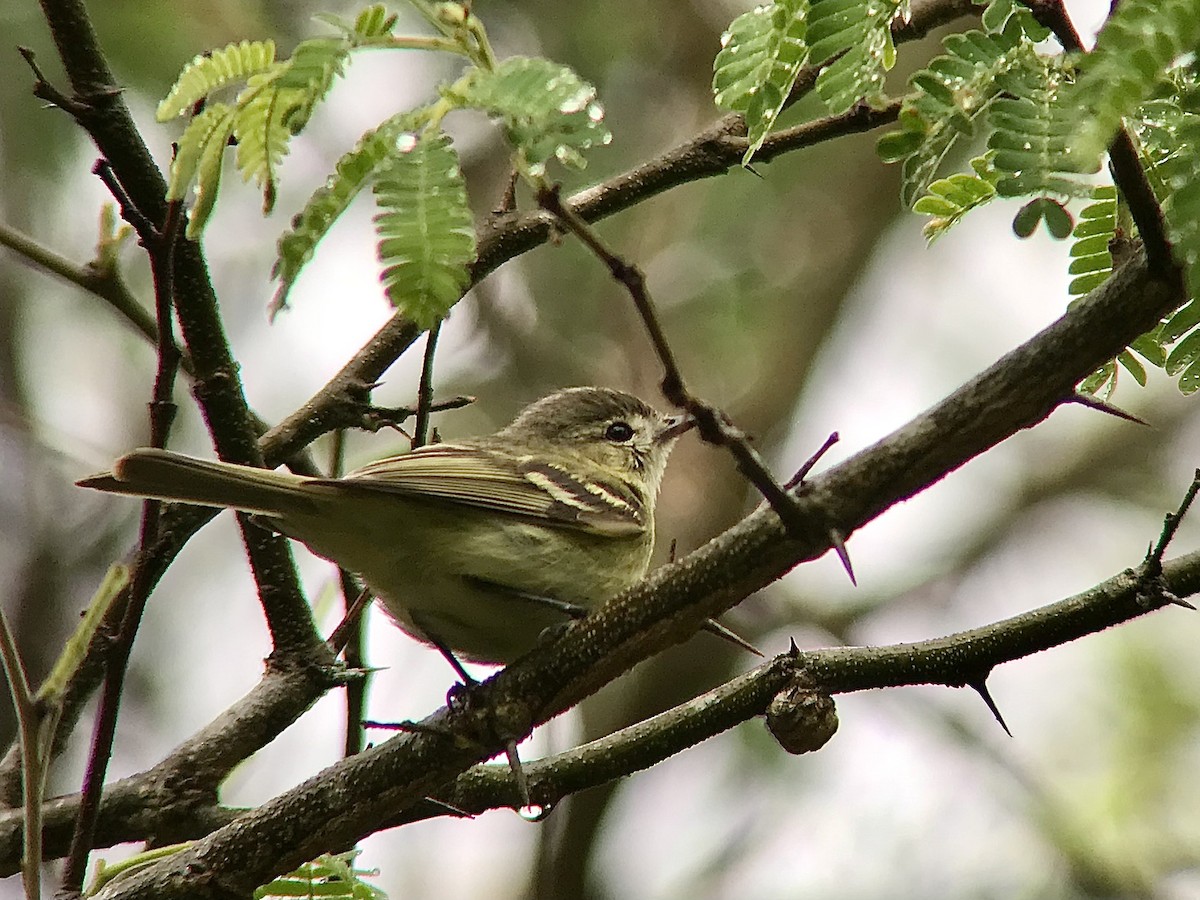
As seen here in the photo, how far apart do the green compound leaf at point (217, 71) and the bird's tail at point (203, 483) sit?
38.3 inches

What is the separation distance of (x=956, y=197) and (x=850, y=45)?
2.17ft

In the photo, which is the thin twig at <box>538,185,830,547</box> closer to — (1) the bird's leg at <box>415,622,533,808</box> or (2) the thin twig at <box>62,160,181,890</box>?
(1) the bird's leg at <box>415,622,533,808</box>

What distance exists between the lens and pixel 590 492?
4.29 metres

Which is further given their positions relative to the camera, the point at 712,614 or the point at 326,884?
the point at 326,884

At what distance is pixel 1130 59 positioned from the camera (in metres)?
1.71

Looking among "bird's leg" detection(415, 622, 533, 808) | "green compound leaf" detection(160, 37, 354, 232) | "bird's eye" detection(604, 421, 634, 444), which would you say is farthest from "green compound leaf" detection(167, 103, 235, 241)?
"bird's eye" detection(604, 421, 634, 444)

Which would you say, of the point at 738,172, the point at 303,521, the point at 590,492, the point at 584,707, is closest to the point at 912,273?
the point at 738,172

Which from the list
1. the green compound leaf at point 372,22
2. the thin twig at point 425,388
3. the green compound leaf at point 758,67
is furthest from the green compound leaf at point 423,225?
the thin twig at point 425,388

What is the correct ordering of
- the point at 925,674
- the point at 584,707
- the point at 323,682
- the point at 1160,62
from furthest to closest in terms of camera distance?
the point at 584,707 < the point at 323,682 < the point at 925,674 < the point at 1160,62

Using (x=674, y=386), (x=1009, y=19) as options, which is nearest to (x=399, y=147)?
(x=674, y=386)

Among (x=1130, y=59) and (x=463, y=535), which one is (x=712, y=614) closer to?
(x=1130, y=59)

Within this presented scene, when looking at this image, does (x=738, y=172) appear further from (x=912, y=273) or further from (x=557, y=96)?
(x=557, y=96)

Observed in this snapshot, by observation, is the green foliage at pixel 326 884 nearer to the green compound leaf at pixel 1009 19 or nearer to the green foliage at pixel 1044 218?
the green foliage at pixel 1044 218

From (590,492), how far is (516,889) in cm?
434
